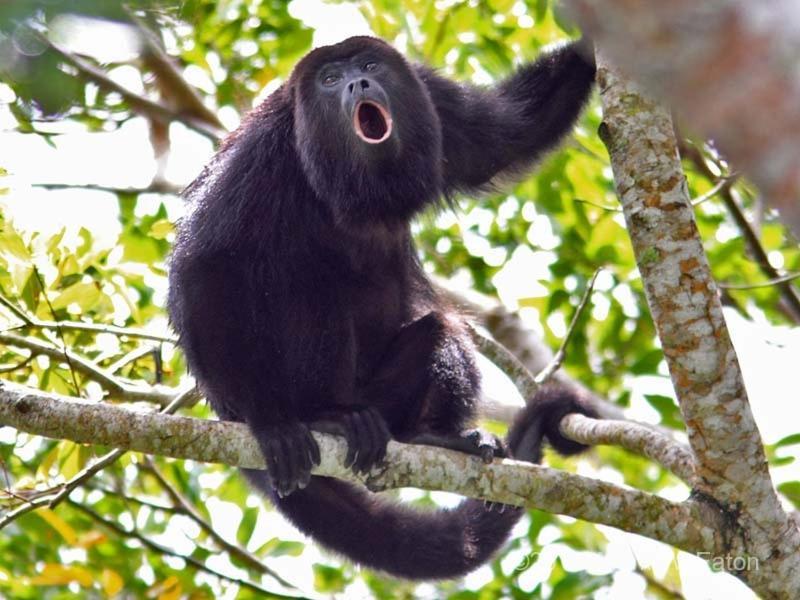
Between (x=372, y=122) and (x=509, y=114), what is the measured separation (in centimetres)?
55

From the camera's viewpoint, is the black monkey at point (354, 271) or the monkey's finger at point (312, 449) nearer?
the monkey's finger at point (312, 449)

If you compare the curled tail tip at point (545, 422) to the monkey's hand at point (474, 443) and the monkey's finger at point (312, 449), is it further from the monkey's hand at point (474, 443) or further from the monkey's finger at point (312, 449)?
the monkey's finger at point (312, 449)

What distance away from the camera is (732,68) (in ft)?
2.14

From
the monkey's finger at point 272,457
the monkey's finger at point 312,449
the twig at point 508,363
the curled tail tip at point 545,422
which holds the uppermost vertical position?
the twig at point 508,363

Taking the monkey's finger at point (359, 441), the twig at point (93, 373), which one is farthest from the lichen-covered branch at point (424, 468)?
the twig at point (93, 373)

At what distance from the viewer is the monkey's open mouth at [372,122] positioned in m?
3.62

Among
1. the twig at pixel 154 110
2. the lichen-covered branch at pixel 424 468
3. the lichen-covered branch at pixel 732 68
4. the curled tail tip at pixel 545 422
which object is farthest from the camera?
the twig at pixel 154 110

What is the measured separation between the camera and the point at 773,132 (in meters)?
0.64

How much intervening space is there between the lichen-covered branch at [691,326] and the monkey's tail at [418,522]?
34.4 inches

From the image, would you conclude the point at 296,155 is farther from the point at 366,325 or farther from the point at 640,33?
the point at 640,33

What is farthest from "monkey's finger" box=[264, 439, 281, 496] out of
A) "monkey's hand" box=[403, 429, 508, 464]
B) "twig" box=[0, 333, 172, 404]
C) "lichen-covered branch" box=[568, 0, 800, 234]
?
"lichen-covered branch" box=[568, 0, 800, 234]

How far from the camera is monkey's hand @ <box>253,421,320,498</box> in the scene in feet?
9.86

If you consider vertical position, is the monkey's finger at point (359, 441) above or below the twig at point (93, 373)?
below

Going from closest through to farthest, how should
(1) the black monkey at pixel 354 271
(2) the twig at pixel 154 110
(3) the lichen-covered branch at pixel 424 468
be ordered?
(3) the lichen-covered branch at pixel 424 468 → (1) the black monkey at pixel 354 271 → (2) the twig at pixel 154 110
